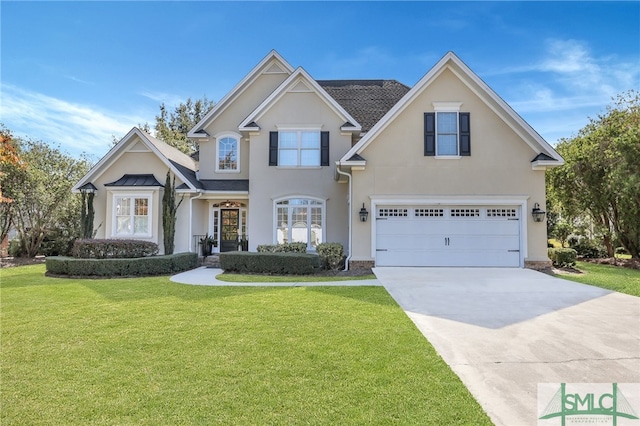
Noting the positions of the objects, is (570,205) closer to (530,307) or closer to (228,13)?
(530,307)

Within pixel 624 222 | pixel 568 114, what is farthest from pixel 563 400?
pixel 568 114

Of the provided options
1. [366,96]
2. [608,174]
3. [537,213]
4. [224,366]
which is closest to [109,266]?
[224,366]

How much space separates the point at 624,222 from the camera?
1695 centimetres

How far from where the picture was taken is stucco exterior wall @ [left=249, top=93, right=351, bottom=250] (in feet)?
50.3

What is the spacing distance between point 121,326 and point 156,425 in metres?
3.43

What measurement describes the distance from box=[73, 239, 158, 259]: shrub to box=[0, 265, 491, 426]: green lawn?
5.42 m

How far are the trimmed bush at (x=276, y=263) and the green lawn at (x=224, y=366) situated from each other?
4.73m

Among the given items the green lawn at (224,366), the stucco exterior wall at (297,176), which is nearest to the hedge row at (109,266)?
the stucco exterior wall at (297,176)

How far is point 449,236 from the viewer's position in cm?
1302

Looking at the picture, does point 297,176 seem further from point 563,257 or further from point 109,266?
point 563,257

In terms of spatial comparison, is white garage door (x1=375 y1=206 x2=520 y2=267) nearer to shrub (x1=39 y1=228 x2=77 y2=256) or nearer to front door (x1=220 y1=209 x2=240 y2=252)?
front door (x1=220 y1=209 x2=240 y2=252)

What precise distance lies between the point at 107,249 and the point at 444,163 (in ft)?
43.4

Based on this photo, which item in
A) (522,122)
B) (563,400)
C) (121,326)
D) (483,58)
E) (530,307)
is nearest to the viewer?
(563,400)

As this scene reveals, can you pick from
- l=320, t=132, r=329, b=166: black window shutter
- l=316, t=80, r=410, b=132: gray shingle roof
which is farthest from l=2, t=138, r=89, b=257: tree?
l=316, t=80, r=410, b=132: gray shingle roof
